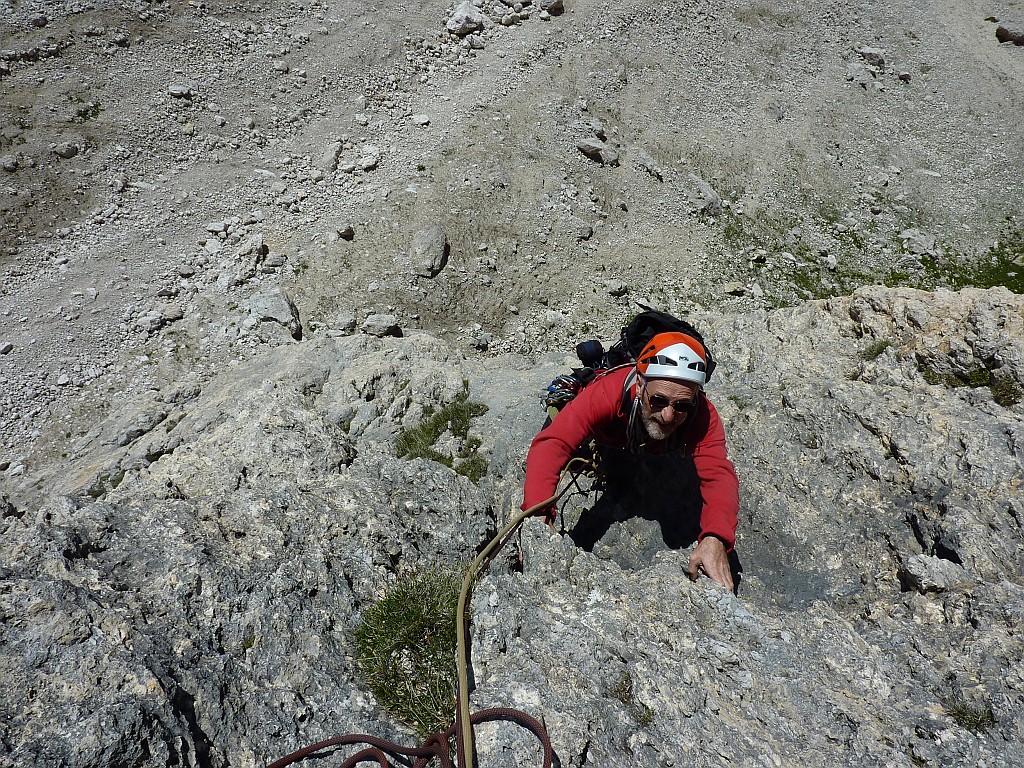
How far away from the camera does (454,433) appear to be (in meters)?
7.33

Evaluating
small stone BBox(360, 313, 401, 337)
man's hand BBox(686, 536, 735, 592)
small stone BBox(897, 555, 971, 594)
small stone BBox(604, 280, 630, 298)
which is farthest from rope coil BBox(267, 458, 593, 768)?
small stone BBox(604, 280, 630, 298)

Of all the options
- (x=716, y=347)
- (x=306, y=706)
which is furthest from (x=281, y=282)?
(x=306, y=706)

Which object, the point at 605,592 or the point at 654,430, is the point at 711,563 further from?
the point at 654,430

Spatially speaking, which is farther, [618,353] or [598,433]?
[618,353]

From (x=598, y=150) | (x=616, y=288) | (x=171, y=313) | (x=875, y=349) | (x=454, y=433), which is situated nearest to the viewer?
(x=875, y=349)

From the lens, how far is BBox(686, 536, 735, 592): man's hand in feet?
13.8

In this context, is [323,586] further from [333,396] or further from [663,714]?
[333,396]

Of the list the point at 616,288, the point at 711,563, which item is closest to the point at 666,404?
the point at 711,563

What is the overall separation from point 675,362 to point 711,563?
1.57 meters

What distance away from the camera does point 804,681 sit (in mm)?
3420

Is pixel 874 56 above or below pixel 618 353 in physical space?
below

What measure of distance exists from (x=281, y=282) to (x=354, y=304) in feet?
6.57

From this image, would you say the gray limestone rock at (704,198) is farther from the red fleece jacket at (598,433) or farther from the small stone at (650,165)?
the red fleece jacket at (598,433)

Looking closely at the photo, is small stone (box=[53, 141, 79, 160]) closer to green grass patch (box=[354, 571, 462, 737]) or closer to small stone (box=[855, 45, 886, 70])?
green grass patch (box=[354, 571, 462, 737])
